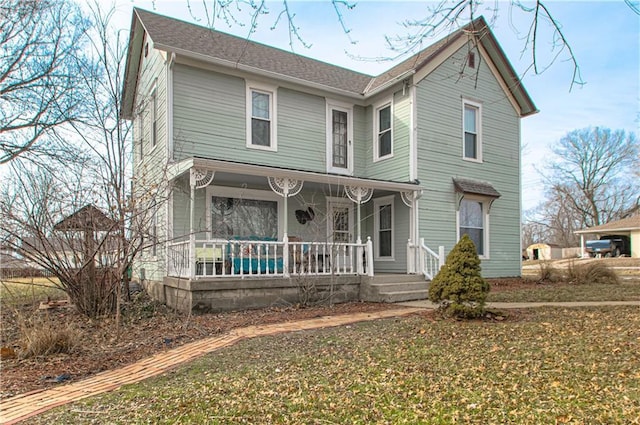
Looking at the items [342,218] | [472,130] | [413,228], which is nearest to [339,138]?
[342,218]

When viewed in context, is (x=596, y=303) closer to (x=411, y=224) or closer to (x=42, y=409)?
(x=411, y=224)

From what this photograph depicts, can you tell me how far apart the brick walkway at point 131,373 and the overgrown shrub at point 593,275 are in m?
8.70

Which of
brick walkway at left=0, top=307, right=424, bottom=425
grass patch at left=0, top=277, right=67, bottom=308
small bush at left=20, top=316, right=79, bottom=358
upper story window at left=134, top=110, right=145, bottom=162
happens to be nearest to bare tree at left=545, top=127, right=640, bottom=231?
upper story window at left=134, top=110, right=145, bottom=162

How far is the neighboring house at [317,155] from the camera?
10.2 metres

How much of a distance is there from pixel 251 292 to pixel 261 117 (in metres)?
5.06

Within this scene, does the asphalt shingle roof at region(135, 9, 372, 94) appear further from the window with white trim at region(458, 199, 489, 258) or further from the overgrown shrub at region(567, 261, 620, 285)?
the overgrown shrub at region(567, 261, 620, 285)

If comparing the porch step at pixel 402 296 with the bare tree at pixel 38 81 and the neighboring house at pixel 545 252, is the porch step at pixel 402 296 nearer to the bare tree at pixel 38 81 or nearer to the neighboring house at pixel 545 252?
the bare tree at pixel 38 81

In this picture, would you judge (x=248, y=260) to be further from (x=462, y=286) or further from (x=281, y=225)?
(x=462, y=286)

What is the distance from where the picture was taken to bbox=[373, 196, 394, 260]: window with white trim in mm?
12750

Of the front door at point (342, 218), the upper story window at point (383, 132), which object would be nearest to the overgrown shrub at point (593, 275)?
the upper story window at point (383, 132)

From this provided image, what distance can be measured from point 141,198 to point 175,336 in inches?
102

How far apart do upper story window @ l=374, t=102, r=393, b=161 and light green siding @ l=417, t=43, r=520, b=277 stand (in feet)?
3.31

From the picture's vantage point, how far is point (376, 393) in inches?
146

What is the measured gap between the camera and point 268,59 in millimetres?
12562
